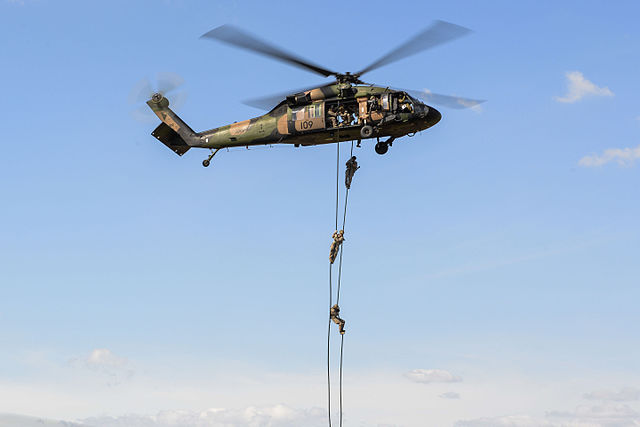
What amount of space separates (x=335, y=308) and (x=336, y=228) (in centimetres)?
317

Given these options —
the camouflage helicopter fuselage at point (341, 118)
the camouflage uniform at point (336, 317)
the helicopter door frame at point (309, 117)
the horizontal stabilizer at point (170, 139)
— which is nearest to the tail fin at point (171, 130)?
the horizontal stabilizer at point (170, 139)

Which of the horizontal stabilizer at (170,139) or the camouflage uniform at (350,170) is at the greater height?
the horizontal stabilizer at (170,139)

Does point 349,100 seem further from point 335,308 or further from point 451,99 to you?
point 335,308

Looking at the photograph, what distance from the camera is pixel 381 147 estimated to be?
1432 inches

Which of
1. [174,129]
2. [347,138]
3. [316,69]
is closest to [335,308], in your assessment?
[347,138]

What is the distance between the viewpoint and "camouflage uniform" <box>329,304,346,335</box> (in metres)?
32.9

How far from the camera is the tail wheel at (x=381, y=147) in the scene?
119 ft

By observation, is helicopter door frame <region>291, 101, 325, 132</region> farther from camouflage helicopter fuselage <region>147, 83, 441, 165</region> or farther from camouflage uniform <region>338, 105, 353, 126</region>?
camouflage uniform <region>338, 105, 353, 126</region>

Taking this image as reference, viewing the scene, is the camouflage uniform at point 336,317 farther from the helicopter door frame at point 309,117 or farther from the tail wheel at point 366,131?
the helicopter door frame at point 309,117

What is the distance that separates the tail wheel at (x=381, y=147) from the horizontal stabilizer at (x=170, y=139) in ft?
33.3

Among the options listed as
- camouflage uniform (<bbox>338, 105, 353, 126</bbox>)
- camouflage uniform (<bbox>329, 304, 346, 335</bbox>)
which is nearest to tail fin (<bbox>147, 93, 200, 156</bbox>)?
camouflage uniform (<bbox>338, 105, 353, 126</bbox>)

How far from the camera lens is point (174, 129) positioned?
42.0 m

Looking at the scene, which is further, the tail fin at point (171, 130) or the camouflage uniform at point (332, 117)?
the tail fin at point (171, 130)

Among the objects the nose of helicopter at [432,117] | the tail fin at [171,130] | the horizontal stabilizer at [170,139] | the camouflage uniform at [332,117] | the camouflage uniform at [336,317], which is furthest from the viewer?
the horizontal stabilizer at [170,139]
